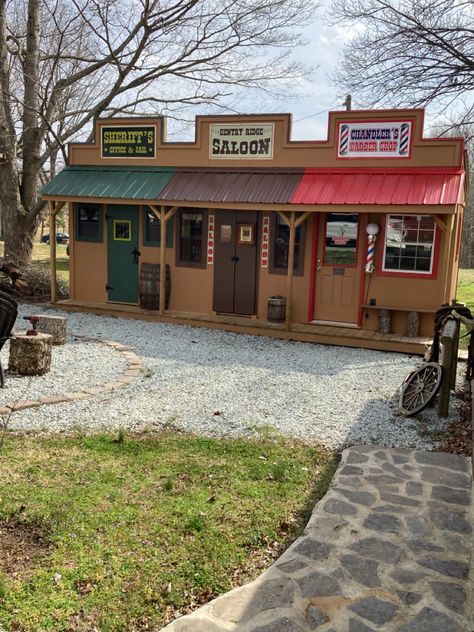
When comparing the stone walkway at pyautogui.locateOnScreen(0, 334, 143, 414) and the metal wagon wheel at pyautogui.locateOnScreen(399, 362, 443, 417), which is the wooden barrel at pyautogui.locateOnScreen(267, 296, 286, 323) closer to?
the stone walkway at pyautogui.locateOnScreen(0, 334, 143, 414)

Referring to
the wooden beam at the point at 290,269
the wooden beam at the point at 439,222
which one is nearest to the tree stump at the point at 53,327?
the wooden beam at the point at 290,269

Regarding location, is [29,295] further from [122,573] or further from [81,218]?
[122,573]

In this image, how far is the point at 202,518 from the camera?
4.18 metres

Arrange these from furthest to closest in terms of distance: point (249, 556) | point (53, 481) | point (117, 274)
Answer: point (117, 274) < point (53, 481) < point (249, 556)

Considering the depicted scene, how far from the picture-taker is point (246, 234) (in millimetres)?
11727

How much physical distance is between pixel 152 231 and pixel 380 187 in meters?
4.85

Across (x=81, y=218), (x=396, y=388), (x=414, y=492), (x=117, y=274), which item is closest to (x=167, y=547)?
(x=414, y=492)

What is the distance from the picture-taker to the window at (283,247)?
37.2 feet

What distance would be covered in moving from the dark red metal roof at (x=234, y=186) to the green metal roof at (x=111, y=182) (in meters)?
0.32

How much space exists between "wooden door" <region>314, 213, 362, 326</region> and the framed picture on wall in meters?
1.35

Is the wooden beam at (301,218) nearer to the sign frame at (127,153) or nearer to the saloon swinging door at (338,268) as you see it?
the saloon swinging door at (338,268)

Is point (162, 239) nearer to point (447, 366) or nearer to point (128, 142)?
point (128, 142)

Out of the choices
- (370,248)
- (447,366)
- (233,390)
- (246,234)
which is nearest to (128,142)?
(246,234)

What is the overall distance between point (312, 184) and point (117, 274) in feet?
15.6
